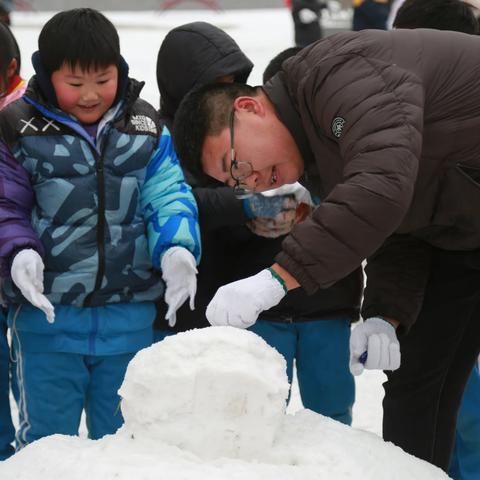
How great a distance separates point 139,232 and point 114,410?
47 cm

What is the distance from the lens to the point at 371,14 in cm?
918

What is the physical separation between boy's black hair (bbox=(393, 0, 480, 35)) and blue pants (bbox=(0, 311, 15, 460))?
4.69ft

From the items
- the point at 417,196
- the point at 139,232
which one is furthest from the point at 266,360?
the point at 139,232

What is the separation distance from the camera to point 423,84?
1811mm

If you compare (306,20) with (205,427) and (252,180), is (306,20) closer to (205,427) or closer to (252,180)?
(252,180)

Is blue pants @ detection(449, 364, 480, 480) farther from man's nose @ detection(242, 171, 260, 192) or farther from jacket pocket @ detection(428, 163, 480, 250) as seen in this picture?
man's nose @ detection(242, 171, 260, 192)

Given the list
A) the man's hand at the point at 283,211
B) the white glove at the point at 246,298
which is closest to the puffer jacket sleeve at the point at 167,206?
the man's hand at the point at 283,211

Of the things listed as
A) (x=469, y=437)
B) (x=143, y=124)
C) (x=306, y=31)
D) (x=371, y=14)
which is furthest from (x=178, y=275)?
(x=371, y=14)

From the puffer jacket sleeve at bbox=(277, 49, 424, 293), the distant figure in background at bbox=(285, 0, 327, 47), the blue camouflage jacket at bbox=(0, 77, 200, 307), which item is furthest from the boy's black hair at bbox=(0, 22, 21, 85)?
the distant figure in background at bbox=(285, 0, 327, 47)

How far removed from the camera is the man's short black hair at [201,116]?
1947mm

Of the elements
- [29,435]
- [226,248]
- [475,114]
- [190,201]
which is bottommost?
[29,435]

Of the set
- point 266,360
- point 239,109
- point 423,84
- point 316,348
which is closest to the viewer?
point 266,360

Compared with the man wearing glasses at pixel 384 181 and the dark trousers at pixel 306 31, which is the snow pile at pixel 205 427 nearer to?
the man wearing glasses at pixel 384 181

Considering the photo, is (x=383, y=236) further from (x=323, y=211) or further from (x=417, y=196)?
(x=417, y=196)
